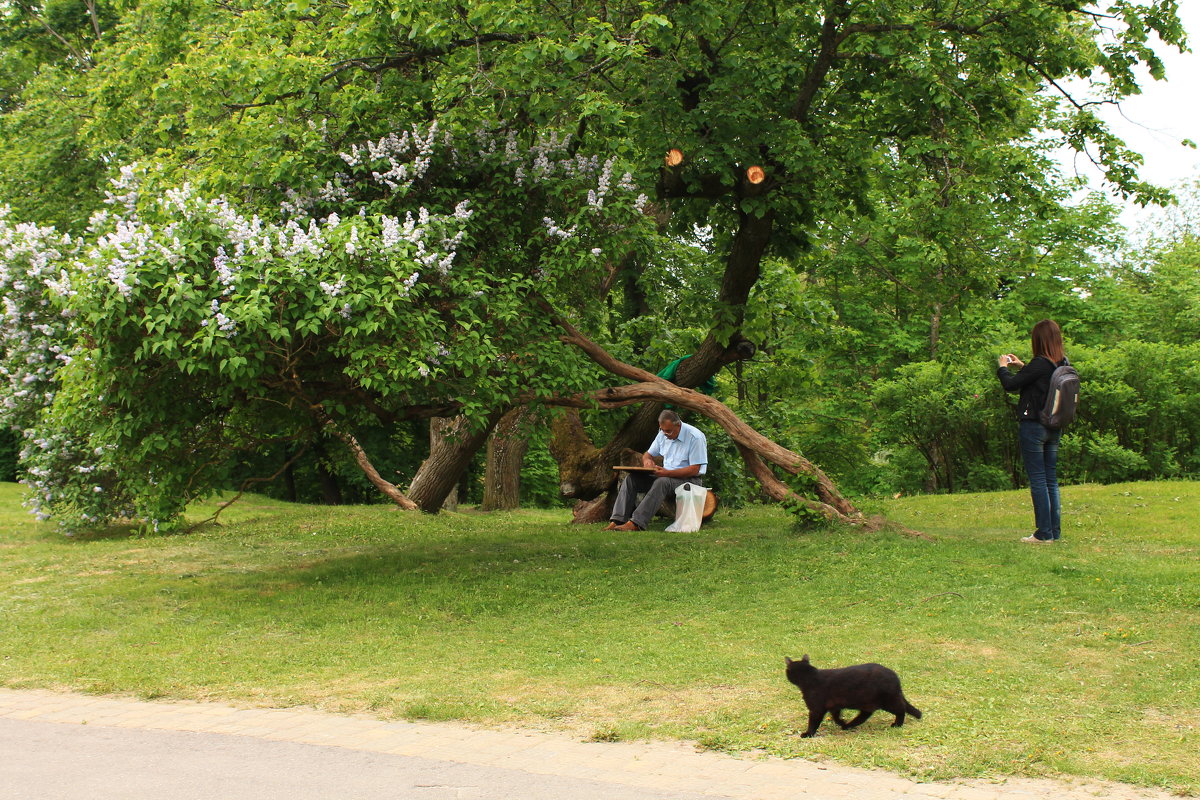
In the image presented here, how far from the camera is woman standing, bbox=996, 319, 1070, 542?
36.0 ft

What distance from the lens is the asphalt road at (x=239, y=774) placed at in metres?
4.70

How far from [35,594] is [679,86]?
8471 mm

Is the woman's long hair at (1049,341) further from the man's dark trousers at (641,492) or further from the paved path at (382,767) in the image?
the paved path at (382,767)

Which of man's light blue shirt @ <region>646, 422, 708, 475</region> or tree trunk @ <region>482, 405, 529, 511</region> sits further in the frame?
tree trunk @ <region>482, 405, 529, 511</region>

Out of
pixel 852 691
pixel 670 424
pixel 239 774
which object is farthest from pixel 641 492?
pixel 239 774

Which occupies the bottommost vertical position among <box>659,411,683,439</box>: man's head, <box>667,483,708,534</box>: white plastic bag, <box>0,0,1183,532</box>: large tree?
<box>667,483,708,534</box>: white plastic bag

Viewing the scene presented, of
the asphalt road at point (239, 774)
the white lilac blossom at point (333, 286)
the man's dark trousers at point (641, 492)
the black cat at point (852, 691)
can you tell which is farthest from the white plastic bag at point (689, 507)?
the asphalt road at point (239, 774)

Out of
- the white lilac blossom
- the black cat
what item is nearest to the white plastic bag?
the white lilac blossom

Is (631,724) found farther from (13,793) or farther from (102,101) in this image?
(102,101)

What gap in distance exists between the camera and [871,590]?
9125mm

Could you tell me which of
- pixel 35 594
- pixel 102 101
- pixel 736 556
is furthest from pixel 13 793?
pixel 102 101

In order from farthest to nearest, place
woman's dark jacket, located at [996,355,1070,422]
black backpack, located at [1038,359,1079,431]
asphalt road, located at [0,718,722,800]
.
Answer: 1. woman's dark jacket, located at [996,355,1070,422]
2. black backpack, located at [1038,359,1079,431]
3. asphalt road, located at [0,718,722,800]

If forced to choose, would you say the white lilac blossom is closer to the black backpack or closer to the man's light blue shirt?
the man's light blue shirt

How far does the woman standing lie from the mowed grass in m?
0.42
